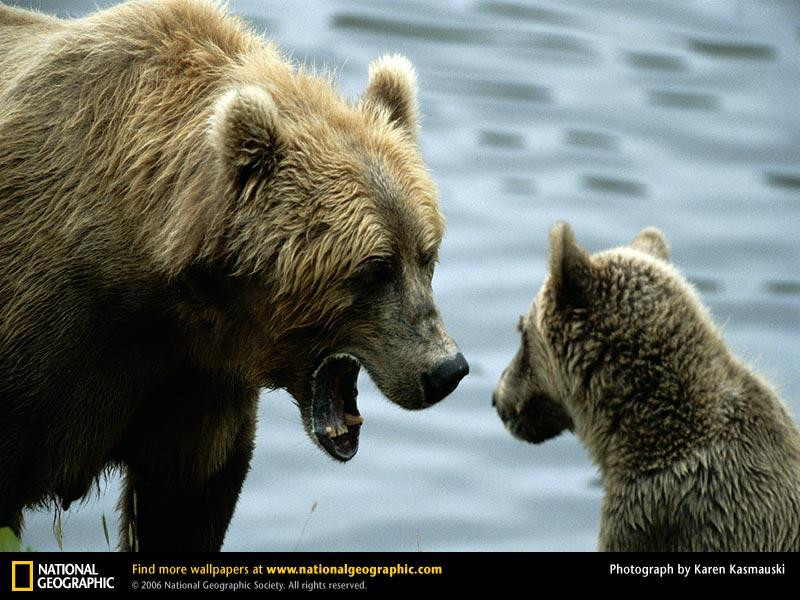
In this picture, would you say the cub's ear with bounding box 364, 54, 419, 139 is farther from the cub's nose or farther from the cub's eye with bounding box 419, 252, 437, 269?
the cub's nose

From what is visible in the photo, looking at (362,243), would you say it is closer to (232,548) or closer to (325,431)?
(325,431)

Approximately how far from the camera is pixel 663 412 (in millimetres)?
7531

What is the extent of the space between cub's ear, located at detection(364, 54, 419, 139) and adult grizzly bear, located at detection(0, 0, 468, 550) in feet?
0.61

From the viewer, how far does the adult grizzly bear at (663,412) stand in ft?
24.1

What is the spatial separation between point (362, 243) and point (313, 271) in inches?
9.1

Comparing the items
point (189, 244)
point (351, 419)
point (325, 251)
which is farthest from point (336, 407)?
point (189, 244)

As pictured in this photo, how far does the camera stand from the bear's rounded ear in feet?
21.1

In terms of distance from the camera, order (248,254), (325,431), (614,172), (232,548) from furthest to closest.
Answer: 1. (614,172)
2. (232,548)
3. (325,431)
4. (248,254)

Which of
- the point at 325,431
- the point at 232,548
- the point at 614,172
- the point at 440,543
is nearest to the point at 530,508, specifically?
the point at 440,543

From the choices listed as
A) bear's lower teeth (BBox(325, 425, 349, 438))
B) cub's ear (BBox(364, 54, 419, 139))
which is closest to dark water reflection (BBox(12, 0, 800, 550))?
cub's ear (BBox(364, 54, 419, 139))

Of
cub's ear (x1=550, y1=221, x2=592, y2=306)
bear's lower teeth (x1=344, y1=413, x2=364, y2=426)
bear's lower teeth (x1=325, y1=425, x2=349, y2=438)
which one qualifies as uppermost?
cub's ear (x1=550, y1=221, x2=592, y2=306)

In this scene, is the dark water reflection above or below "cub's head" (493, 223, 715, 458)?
below

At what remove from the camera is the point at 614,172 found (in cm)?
1805

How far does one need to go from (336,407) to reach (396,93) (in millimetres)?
1480
